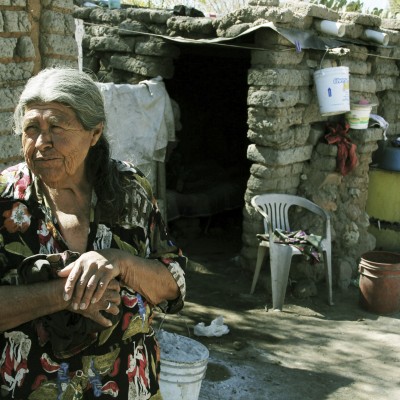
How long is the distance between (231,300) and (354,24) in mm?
3020

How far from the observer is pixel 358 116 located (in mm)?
6824

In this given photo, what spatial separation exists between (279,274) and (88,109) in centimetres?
443

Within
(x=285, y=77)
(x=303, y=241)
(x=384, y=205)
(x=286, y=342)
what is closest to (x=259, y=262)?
(x=303, y=241)

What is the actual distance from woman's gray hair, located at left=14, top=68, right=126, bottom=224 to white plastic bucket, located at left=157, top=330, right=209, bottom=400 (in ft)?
5.68

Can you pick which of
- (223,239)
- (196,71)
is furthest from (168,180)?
(196,71)

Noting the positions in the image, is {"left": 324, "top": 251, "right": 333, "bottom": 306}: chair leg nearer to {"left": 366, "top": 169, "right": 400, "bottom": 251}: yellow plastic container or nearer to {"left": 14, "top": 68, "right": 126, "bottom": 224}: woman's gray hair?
{"left": 366, "top": 169, "right": 400, "bottom": 251}: yellow plastic container

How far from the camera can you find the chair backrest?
21.0 ft

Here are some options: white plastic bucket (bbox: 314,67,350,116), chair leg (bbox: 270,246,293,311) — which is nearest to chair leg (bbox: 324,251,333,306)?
chair leg (bbox: 270,246,293,311)

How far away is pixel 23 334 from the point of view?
6.04 feet

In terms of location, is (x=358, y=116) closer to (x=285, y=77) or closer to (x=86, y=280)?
→ (x=285, y=77)

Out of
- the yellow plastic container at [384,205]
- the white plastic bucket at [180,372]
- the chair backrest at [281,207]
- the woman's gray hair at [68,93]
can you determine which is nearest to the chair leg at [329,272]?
the chair backrest at [281,207]

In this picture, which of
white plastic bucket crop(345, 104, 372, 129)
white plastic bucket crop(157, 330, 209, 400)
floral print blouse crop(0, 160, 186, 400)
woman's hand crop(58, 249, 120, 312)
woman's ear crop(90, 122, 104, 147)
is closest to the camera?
woman's hand crop(58, 249, 120, 312)

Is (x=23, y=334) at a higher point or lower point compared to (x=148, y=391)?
higher

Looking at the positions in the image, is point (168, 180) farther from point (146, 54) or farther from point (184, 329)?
point (184, 329)
